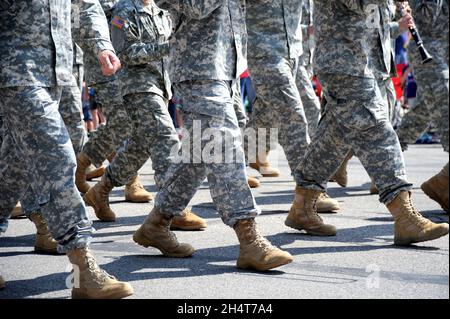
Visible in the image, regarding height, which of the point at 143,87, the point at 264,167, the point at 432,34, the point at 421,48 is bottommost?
the point at 264,167

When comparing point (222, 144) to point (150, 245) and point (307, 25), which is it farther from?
point (307, 25)

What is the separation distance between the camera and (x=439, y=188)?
6.31m

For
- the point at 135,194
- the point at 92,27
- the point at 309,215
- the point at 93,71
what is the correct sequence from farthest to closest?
1. the point at 135,194
2. the point at 93,71
3. the point at 309,215
4. the point at 92,27

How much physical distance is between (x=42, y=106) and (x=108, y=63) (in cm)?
43

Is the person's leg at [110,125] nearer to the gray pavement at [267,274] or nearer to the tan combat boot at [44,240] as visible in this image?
the gray pavement at [267,274]

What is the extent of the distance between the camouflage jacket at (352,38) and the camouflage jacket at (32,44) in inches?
71.5

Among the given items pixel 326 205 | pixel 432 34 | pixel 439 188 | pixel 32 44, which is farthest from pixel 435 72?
pixel 32 44

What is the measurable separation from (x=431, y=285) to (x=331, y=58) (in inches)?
65.4

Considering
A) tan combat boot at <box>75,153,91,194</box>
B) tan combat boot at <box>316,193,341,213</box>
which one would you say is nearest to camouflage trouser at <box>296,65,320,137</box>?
tan combat boot at <box>316,193,341,213</box>

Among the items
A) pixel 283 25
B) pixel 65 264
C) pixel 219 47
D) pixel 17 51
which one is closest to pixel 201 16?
pixel 219 47

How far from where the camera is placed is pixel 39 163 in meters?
4.05

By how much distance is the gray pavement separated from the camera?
418 centimetres

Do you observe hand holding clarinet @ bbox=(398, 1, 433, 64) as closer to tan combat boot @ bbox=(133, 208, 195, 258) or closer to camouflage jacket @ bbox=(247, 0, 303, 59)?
camouflage jacket @ bbox=(247, 0, 303, 59)
